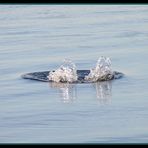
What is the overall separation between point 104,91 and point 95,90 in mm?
180

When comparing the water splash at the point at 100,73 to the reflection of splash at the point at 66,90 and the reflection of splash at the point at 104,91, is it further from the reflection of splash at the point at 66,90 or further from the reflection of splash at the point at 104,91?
the reflection of splash at the point at 66,90

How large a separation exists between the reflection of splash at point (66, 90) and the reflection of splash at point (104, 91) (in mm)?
398

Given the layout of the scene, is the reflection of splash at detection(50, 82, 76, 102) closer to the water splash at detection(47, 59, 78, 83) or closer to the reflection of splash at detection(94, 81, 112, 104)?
the water splash at detection(47, 59, 78, 83)

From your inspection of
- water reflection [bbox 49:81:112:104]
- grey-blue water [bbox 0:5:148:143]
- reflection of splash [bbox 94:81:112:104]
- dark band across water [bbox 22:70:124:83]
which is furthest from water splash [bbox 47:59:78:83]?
reflection of splash [bbox 94:81:112:104]

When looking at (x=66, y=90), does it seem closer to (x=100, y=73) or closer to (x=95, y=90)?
(x=95, y=90)

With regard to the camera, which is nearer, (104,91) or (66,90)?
(104,91)

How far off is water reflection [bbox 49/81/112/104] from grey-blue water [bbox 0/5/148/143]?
0.01 metres

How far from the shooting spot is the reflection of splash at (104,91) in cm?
893

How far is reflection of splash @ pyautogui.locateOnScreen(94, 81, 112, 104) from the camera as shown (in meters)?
8.93

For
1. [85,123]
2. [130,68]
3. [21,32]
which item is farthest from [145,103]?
[21,32]

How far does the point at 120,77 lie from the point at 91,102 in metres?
2.25

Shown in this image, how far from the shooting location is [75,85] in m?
10.3

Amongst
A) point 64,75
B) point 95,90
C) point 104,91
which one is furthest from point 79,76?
point 104,91

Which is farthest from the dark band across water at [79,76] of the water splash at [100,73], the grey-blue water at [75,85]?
the grey-blue water at [75,85]
